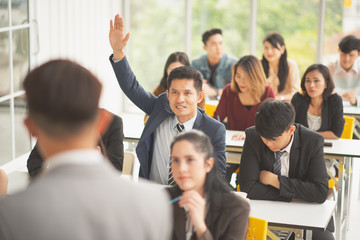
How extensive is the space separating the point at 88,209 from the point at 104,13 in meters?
6.74

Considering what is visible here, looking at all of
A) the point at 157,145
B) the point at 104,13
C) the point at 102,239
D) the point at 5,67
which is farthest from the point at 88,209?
the point at 104,13

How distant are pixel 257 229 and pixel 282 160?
702 millimetres

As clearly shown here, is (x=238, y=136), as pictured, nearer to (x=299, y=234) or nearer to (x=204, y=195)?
(x=299, y=234)

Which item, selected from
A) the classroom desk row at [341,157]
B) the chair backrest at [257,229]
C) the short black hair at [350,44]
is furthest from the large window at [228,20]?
the chair backrest at [257,229]

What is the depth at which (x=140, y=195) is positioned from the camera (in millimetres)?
1146

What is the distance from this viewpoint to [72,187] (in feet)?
3.60

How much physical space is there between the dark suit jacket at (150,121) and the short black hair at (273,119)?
248mm

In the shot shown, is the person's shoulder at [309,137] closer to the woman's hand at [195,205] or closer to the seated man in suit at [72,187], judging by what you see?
the woman's hand at [195,205]

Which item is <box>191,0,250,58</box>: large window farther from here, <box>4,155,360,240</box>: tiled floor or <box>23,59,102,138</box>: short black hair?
<box>23,59,102,138</box>: short black hair

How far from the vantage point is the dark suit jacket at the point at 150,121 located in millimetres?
3127

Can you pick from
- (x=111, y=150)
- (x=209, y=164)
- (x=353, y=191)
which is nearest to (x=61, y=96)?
(x=209, y=164)

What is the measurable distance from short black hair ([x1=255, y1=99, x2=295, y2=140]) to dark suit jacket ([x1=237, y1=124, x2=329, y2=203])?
156mm

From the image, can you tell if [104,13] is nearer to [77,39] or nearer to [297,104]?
[77,39]

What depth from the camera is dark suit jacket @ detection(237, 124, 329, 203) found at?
3.07 metres
